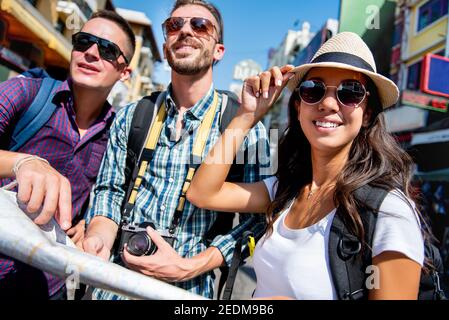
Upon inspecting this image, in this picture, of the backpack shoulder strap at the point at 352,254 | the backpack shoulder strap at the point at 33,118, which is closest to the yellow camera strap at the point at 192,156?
the backpack shoulder strap at the point at 33,118

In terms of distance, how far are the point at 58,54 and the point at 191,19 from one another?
14.4m

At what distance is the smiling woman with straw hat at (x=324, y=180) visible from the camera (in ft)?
3.57

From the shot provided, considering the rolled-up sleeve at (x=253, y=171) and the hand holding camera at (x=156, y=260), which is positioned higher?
the rolled-up sleeve at (x=253, y=171)

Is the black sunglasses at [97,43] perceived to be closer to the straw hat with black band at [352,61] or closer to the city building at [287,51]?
the straw hat with black band at [352,61]

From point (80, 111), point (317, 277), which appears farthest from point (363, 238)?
point (80, 111)

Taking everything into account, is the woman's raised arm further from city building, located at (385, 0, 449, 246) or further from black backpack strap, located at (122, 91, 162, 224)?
city building, located at (385, 0, 449, 246)

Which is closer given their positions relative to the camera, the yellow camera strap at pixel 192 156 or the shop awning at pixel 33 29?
the yellow camera strap at pixel 192 156

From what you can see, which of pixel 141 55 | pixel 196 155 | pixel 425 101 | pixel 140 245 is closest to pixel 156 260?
pixel 140 245

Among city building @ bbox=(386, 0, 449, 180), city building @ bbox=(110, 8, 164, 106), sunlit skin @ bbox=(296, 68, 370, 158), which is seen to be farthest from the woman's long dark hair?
city building @ bbox=(110, 8, 164, 106)

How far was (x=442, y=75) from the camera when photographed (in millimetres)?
9156

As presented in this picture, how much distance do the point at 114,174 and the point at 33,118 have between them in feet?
1.75

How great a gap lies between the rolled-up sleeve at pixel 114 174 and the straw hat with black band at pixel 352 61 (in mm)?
1084

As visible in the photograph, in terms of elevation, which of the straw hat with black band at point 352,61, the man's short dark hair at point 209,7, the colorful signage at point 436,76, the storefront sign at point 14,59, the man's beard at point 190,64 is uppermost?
the storefront sign at point 14,59

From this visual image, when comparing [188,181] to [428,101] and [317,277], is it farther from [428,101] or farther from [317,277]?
[428,101]
